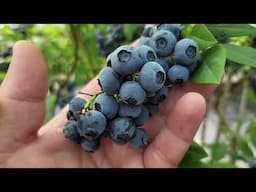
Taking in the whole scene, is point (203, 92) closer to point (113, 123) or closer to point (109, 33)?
point (113, 123)

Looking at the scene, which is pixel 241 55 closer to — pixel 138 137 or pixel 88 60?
pixel 138 137

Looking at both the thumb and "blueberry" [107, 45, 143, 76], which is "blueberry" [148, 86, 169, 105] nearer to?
"blueberry" [107, 45, 143, 76]

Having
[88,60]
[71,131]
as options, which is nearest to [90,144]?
[71,131]

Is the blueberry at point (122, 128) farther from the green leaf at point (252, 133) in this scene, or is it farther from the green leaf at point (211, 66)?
the green leaf at point (252, 133)

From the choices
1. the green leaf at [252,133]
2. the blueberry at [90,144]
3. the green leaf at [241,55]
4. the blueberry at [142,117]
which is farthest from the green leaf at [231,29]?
the green leaf at [252,133]
